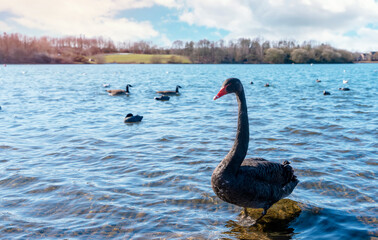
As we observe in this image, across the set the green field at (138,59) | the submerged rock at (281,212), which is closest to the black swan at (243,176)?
the submerged rock at (281,212)

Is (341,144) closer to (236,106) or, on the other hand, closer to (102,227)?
(236,106)

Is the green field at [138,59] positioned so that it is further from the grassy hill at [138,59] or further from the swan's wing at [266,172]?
the swan's wing at [266,172]

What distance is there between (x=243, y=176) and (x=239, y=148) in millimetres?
447

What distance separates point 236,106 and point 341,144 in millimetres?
5908

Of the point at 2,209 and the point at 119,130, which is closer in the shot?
the point at 2,209

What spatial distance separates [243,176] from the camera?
491 centimetres

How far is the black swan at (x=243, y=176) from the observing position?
4.82 m

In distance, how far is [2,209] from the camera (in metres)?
5.62

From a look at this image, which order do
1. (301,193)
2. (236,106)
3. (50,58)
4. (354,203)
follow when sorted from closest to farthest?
(236,106) → (354,203) → (301,193) → (50,58)

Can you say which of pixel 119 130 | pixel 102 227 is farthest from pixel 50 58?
pixel 102 227

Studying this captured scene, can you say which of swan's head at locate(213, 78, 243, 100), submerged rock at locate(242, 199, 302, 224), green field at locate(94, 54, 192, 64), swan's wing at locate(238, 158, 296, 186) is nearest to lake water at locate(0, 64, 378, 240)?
submerged rock at locate(242, 199, 302, 224)

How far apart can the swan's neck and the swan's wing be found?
0.63ft

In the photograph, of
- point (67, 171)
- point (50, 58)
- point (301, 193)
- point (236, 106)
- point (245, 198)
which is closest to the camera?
point (245, 198)

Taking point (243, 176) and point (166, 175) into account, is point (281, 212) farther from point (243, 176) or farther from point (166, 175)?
point (166, 175)
